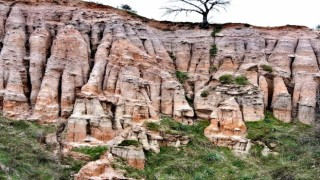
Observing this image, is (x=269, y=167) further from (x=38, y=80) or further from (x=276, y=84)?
(x=38, y=80)

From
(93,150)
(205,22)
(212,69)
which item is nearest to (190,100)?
(212,69)

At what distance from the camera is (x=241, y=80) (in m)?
25.0

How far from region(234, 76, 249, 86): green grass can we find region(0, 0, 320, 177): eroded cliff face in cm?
39

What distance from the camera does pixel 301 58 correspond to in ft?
86.7

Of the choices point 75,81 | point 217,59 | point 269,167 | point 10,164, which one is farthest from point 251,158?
point 10,164

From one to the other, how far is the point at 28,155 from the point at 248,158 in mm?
10321

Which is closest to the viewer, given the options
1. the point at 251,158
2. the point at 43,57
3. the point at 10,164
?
the point at 10,164

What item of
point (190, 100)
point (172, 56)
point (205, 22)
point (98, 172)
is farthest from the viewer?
point (205, 22)

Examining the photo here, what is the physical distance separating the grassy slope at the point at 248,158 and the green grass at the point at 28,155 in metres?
2.94

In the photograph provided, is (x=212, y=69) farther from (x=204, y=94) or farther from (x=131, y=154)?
(x=131, y=154)

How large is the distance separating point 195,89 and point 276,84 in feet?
15.0

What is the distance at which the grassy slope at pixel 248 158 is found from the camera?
19.8m

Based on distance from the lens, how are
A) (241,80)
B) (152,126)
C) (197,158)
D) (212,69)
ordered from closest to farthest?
(197,158) → (152,126) → (241,80) → (212,69)

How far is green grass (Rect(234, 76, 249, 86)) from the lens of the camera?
24828 mm
